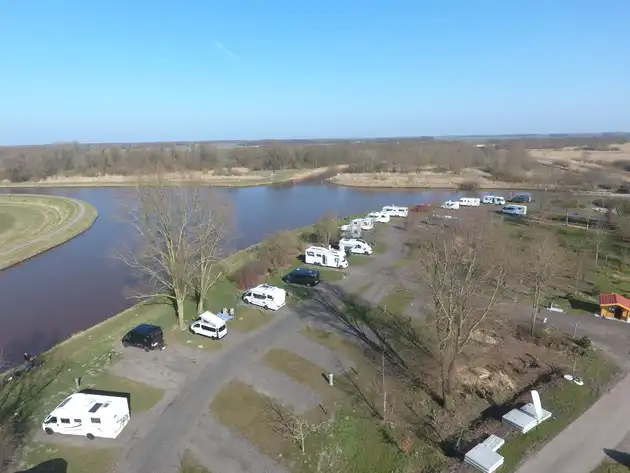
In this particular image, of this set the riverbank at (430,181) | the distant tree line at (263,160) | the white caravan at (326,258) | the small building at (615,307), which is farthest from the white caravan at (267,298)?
the distant tree line at (263,160)

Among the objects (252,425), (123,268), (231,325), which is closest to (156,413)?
(252,425)

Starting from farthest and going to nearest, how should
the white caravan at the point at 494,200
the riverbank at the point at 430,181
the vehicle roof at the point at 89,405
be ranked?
the riverbank at the point at 430,181 → the white caravan at the point at 494,200 → the vehicle roof at the point at 89,405

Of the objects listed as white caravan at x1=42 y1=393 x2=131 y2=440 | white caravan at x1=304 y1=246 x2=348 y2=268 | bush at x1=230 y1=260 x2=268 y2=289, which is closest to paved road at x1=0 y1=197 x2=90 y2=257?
bush at x1=230 y1=260 x2=268 y2=289

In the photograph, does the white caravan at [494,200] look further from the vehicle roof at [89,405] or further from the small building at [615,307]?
the vehicle roof at [89,405]

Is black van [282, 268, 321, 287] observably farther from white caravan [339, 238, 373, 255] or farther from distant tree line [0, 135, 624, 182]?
distant tree line [0, 135, 624, 182]

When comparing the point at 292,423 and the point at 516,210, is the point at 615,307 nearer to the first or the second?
the point at 292,423

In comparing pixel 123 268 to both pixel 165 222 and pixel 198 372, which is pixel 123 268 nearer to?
pixel 165 222

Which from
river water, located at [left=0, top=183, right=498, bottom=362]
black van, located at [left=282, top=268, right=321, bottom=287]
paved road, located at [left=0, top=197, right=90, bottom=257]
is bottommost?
river water, located at [left=0, top=183, right=498, bottom=362]
